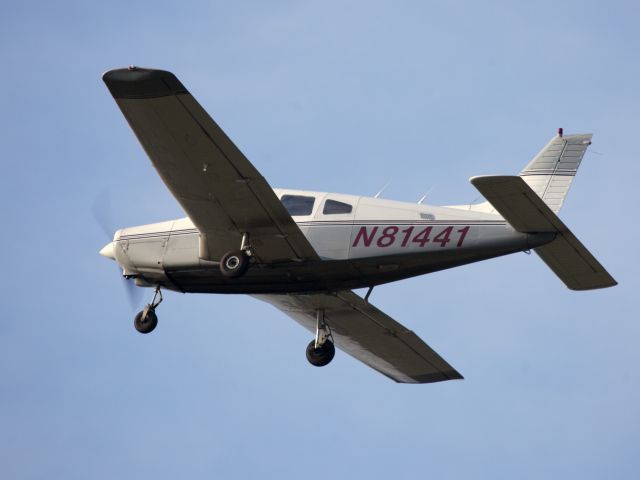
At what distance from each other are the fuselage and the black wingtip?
11.1ft

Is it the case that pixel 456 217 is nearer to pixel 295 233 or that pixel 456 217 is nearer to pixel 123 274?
pixel 295 233

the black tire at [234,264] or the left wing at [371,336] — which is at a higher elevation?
the black tire at [234,264]

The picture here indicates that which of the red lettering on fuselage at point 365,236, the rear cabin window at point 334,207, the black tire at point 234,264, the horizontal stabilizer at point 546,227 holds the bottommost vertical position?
the black tire at point 234,264

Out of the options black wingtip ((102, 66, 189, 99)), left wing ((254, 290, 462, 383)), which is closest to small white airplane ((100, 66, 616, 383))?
black wingtip ((102, 66, 189, 99))

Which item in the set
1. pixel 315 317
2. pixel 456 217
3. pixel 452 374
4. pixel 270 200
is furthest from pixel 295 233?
pixel 452 374

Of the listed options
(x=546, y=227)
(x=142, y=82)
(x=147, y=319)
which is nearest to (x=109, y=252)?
(x=147, y=319)

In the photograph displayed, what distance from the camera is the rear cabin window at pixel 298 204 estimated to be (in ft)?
75.7

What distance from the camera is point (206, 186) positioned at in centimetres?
2228

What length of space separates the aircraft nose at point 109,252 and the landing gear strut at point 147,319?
108 centimetres

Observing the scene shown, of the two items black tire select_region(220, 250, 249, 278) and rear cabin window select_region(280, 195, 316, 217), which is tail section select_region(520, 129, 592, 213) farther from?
black tire select_region(220, 250, 249, 278)

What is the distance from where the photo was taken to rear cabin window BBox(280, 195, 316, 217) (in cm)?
2306

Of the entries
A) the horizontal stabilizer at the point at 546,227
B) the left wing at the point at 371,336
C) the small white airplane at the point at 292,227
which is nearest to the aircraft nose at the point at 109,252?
the small white airplane at the point at 292,227

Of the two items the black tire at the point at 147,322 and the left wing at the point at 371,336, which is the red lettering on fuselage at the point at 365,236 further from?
the black tire at the point at 147,322

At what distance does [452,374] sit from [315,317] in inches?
118
